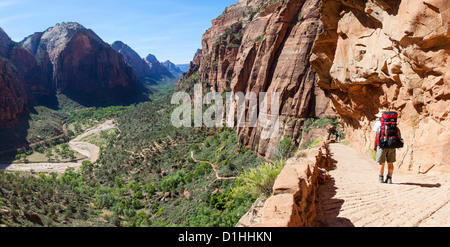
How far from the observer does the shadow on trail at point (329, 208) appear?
4695 millimetres

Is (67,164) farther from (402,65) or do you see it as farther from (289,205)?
(402,65)

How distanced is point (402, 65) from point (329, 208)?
6220mm

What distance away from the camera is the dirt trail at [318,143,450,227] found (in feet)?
14.4

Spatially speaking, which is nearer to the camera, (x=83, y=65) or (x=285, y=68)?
(x=285, y=68)

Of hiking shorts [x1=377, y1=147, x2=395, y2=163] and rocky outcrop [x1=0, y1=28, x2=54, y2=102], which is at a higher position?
rocky outcrop [x1=0, y1=28, x2=54, y2=102]

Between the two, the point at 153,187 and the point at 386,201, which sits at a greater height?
the point at 386,201

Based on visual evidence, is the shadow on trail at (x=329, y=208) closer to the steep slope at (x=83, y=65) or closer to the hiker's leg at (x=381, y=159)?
the hiker's leg at (x=381, y=159)

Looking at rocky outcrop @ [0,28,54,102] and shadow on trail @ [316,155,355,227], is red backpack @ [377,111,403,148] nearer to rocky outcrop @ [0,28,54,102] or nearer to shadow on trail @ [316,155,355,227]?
shadow on trail @ [316,155,355,227]

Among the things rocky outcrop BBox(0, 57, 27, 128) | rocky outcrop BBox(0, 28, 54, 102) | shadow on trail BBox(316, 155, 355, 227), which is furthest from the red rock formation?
shadow on trail BBox(316, 155, 355, 227)

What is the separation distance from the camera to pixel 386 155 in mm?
6656

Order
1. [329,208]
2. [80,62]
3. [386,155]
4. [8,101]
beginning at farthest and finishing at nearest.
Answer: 1. [80,62]
2. [8,101]
3. [386,155]
4. [329,208]

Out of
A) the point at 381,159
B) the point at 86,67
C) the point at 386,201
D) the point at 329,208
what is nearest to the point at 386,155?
the point at 381,159
